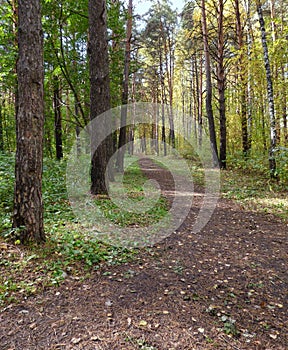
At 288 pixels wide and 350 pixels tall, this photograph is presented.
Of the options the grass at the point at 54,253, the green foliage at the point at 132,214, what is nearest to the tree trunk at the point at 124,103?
the green foliage at the point at 132,214

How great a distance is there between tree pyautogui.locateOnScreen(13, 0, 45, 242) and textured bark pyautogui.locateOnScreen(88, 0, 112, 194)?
10.7ft

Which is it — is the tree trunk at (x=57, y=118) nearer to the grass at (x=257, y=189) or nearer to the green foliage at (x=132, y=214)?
the green foliage at (x=132, y=214)

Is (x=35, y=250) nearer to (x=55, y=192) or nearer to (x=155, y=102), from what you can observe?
(x=55, y=192)

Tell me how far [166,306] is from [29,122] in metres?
2.91

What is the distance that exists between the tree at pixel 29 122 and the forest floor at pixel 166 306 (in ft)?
3.77

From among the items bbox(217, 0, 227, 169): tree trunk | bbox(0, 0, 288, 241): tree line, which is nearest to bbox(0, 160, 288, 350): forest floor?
bbox(0, 0, 288, 241): tree line

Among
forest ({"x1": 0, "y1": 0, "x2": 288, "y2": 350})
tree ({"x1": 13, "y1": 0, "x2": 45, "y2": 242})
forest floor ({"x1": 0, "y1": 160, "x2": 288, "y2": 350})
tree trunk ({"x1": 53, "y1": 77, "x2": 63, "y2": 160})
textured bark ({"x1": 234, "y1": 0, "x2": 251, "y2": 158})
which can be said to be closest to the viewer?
forest floor ({"x1": 0, "y1": 160, "x2": 288, "y2": 350})

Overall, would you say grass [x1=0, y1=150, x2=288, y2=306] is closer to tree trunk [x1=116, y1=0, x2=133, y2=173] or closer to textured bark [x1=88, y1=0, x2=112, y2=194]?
textured bark [x1=88, y1=0, x2=112, y2=194]

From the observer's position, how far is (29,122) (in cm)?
355

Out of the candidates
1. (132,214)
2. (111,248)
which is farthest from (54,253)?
(132,214)

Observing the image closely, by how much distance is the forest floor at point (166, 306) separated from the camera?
7.30 feet

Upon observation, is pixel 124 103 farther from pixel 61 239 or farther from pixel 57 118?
pixel 61 239

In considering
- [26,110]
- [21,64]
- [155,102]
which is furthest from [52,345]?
[155,102]

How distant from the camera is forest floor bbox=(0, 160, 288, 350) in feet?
7.30
